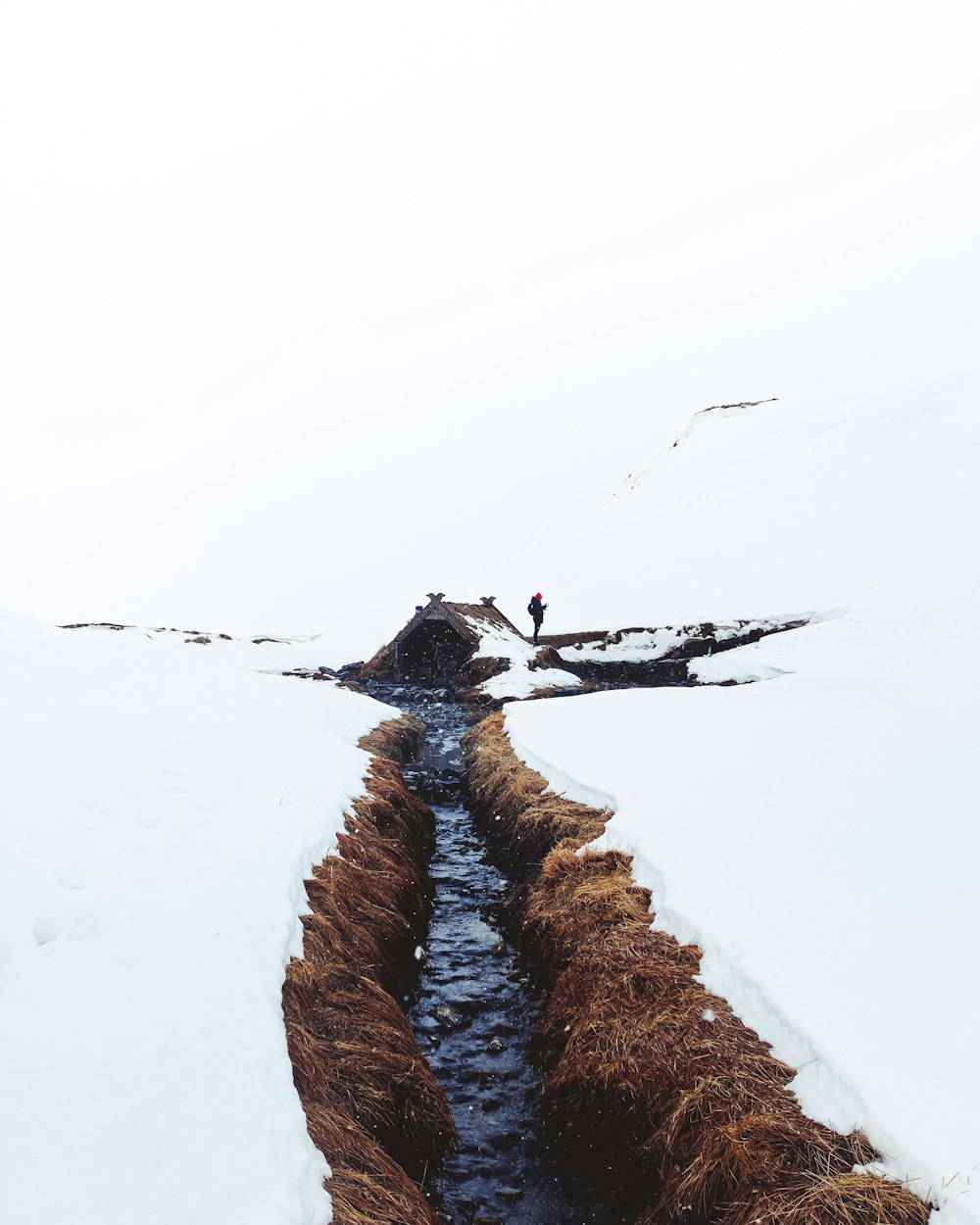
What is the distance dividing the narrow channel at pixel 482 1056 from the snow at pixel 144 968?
1912 mm

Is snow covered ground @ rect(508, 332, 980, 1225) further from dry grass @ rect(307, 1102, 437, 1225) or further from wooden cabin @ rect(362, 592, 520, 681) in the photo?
wooden cabin @ rect(362, 592, 520, 681)

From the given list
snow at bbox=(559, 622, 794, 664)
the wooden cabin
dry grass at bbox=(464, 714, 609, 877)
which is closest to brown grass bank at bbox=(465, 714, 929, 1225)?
dry grass at bbox=(464, 714, 609, 877)

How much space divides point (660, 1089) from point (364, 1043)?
8.27 ft

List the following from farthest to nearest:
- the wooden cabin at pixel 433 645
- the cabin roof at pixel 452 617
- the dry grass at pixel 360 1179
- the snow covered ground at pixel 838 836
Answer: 1. the wooden cabin at pixel 433 645
2. the cabin roof at pixel 452 617
3. the snow covered ground at pixel 838 836
4. the dry grass at pixel 360 1179

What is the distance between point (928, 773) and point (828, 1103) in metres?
5.21

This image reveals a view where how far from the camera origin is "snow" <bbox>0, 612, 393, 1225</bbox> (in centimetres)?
338

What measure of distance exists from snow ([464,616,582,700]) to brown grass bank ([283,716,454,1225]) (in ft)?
57.6

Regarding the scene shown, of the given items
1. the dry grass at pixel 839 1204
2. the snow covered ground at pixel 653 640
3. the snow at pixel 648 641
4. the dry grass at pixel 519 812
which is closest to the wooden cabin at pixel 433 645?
the snow covered ground at pixel 653 640

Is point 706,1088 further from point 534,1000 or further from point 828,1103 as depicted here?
point 534,1000

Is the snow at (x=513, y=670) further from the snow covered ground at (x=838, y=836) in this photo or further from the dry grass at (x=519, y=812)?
the dry grass at (x=519, y=812)

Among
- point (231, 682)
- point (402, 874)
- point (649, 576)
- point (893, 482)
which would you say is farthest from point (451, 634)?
point (893, 482)

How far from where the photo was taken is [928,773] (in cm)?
831

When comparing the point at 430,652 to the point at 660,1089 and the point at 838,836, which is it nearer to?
A: the point at 838,836

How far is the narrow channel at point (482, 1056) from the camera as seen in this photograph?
5.13 metres
